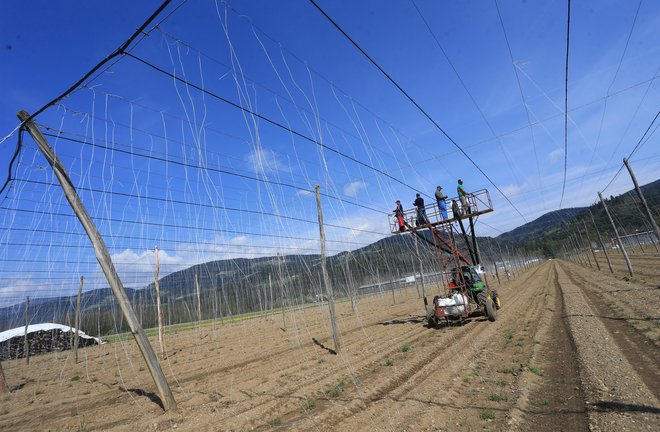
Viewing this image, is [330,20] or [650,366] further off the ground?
[330,20]

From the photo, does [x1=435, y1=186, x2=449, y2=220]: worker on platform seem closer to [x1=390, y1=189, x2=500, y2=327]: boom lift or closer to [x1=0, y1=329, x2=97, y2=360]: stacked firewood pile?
[x1=390, y1=189, x2=500, y2=327]: boom lift

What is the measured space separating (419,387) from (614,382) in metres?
3.24

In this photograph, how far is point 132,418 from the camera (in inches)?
260

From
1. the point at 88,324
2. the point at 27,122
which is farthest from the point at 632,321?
the point at 88,324

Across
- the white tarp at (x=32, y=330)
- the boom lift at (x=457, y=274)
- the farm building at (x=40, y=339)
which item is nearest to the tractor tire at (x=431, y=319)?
the boom lift at (x=457, y=274)

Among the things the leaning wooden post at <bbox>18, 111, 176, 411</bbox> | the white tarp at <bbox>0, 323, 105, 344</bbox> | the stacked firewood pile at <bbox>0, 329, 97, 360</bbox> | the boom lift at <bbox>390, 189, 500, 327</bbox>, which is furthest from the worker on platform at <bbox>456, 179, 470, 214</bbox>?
the stacked firewood pile at <bbox>0, 329, 97, 360</bbox>

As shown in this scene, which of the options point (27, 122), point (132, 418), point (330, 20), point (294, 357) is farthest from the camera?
point (294, 357)

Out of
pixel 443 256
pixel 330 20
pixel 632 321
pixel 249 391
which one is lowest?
pixel 632 321

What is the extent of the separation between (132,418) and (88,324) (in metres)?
40.0

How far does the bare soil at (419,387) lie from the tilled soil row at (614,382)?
2 cm

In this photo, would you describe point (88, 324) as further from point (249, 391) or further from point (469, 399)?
point (469, 399)

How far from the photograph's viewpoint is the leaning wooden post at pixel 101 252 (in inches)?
245

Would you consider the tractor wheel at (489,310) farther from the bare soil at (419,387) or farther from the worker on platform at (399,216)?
the worker on platform at (399,216)

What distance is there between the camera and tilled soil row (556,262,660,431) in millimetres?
4133
